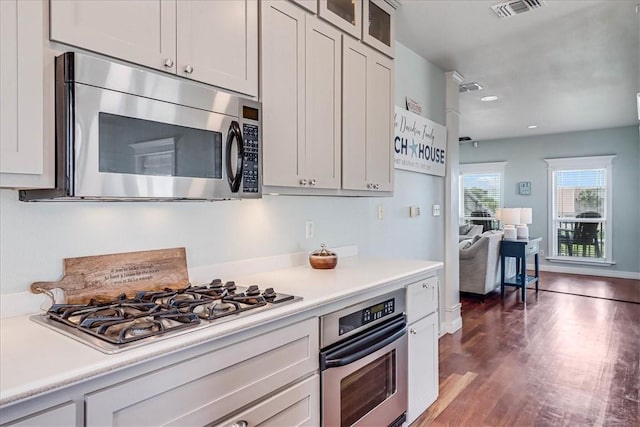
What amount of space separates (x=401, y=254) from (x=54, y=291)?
256 centimetres

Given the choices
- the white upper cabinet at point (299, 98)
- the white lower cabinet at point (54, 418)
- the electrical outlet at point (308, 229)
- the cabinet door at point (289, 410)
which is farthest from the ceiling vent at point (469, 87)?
the white lower cabinet at point (54, 418)

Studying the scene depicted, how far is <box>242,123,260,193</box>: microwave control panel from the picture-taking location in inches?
66.4

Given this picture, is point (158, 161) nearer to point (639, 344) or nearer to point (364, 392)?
point (364, 392)

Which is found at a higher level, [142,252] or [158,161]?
[158,161]

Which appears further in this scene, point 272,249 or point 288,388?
point 272,249

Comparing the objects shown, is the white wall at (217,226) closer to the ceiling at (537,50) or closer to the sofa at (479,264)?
the ceiling at (537,50)

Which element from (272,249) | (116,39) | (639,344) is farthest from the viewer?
(639,344)

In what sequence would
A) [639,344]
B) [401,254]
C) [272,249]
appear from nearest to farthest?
1. [272,249]
2. [401,254]
3. [639,344]

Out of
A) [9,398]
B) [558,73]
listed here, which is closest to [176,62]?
[9,398]

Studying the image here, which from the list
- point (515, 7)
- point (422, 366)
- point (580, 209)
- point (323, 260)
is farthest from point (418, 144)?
point (580, 209)

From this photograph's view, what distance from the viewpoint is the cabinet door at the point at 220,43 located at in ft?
4.94

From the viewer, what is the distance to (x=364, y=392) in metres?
1.90

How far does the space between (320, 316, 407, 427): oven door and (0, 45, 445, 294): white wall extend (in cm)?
73

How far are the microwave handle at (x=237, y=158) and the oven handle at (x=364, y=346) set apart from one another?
761mm
